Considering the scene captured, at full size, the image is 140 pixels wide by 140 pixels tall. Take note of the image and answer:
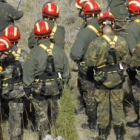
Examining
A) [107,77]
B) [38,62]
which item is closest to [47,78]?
[38,62]

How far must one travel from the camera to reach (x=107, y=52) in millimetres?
7902

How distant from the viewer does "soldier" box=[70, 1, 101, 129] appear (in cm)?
876

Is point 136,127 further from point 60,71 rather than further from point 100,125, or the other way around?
point 60,71

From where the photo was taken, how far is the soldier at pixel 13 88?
26.3 ft

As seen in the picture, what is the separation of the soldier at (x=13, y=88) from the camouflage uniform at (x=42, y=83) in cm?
22

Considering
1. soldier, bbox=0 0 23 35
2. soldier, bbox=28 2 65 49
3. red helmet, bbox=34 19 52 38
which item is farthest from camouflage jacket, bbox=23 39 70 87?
soldier, bbox=0 0 23 35

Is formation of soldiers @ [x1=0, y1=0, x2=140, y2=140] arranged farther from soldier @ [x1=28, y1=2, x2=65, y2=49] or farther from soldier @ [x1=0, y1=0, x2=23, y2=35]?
soldier @ [x1=0, y1=0, x2=23, y2=35]

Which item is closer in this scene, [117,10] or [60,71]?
[60,71]

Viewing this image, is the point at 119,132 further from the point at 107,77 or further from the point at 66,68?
the point at 66,68

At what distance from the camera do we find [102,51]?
7914 mm

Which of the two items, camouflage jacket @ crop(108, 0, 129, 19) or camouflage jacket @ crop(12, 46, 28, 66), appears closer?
camouflage jacket @ crop(12, 46, 28, 66)

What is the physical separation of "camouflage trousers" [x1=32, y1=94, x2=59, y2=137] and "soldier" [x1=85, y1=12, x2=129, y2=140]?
88 centimetres

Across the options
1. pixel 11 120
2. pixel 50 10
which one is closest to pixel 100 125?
pixel 11 120

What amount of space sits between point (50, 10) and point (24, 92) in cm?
203
